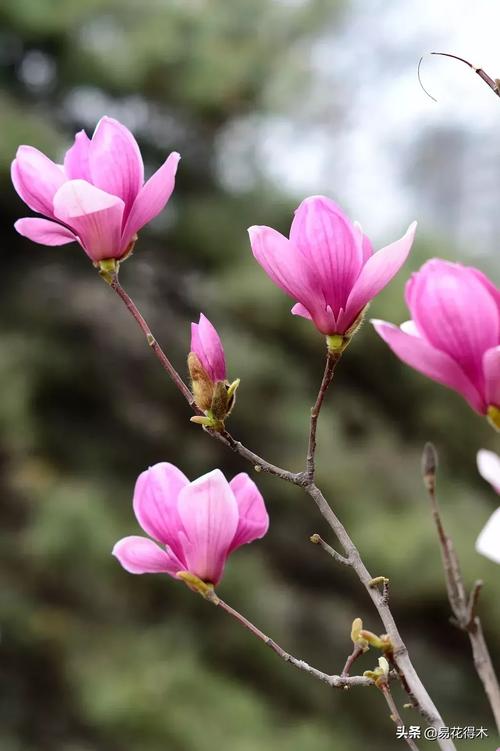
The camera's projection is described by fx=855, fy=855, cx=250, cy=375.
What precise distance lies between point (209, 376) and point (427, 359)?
0.24ft

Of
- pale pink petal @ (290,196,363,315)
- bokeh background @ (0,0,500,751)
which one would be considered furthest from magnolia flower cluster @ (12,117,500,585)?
bokeh background @ (0,0,500,751)

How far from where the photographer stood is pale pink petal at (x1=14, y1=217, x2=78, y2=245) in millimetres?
234

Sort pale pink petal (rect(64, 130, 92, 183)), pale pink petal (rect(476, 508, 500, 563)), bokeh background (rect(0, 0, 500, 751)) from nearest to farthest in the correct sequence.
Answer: pale pink petal (rect(476, 508, 500, 563)) → pale pink petal (rect(64, 130, 92, 183)) → bokeh background (rect(0, 0, 500, 751))

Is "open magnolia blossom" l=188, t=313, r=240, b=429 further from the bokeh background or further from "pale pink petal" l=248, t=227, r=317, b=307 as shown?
the bokeh background

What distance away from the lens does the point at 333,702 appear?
1.93 meters

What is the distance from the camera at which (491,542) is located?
0.13m

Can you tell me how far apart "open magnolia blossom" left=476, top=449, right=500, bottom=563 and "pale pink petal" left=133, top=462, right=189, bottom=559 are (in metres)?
0.09

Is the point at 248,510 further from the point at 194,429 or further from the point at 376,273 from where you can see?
the point at 194,429

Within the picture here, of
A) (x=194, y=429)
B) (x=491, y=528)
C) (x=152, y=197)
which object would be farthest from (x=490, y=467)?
(x=194, y=429)

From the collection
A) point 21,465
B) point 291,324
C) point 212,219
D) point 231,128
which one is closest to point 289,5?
point 231,128

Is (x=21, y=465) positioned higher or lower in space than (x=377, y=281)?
higher

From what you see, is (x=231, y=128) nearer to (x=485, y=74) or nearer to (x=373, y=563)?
(x=373, y=563)

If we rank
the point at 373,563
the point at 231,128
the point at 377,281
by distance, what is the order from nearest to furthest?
the point at 377,281
the point at 373,563
the point at 231,128

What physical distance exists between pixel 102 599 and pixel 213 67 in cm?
120
